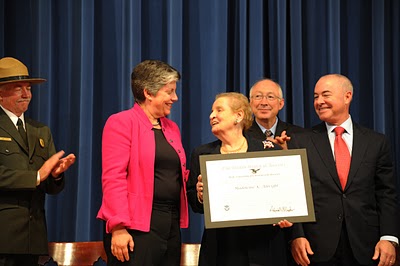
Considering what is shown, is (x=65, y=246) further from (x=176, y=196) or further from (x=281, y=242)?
(x=281, y=242)

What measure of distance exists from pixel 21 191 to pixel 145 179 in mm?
691

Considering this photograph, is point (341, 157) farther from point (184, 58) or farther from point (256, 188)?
point (184, 58)

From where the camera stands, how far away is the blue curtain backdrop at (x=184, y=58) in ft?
14.9

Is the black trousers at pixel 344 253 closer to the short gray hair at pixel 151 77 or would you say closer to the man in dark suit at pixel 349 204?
the man in dark suit at pixel 349 204

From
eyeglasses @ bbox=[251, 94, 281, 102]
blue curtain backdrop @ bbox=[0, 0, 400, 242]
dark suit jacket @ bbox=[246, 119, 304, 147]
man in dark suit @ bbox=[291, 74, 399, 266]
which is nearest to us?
man in dark suit @ bbox=[291, 74, 399, 266]

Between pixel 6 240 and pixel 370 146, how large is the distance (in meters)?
2.01

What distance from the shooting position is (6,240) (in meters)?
3.25

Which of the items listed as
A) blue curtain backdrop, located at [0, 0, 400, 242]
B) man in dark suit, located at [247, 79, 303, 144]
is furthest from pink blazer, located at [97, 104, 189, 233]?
blue curtain backdrop, located at [0, 0, 400, 242]

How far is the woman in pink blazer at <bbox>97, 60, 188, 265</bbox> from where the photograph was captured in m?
3.08

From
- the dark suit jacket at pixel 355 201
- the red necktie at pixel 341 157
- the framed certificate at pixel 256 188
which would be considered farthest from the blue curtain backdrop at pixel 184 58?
the framed certificate at pixel 256 188

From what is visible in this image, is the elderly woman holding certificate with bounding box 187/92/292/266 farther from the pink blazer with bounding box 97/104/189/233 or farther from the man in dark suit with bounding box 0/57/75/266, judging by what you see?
the man in dark suit with bounding box 0/57/75/266

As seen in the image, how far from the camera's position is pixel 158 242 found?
3.14 meters

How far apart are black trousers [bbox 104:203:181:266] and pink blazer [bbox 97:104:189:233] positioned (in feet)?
0.17

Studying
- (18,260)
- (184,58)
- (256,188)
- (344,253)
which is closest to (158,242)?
(256,188)
